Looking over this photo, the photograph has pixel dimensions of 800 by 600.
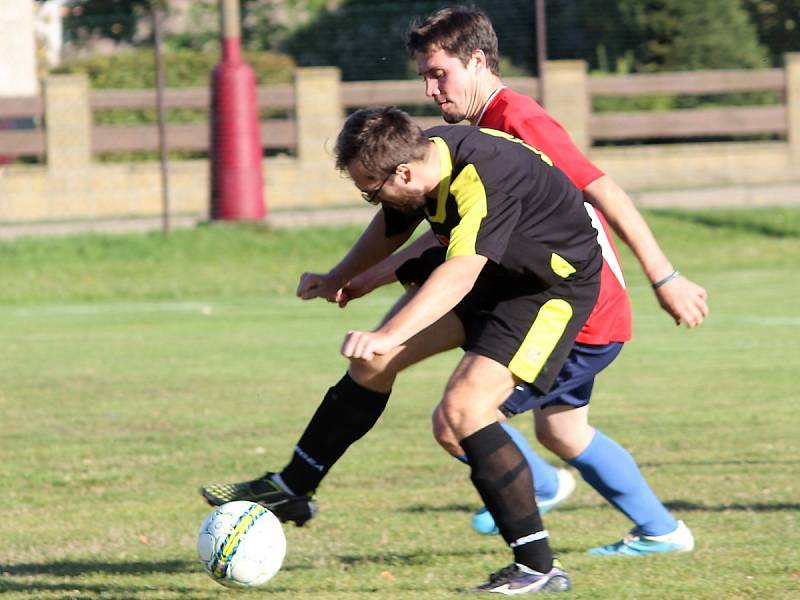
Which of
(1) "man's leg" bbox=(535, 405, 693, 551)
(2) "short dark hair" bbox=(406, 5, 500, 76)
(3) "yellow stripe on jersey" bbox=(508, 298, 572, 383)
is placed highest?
(2) "short dark hair" bbox=(406, 5, 500, 76)

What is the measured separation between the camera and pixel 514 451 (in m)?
4.99

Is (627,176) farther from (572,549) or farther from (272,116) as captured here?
(572,549)

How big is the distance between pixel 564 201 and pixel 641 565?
147cm

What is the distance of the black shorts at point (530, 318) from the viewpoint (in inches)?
195

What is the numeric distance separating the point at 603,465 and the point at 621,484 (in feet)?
0.34

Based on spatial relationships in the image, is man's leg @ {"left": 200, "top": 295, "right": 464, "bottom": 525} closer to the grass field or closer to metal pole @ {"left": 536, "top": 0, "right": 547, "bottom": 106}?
the grass field

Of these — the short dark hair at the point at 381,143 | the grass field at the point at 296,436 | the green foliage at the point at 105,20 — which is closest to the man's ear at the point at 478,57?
the short dark hair at the point at 381,143

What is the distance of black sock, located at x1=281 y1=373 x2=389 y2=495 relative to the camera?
5.37 m

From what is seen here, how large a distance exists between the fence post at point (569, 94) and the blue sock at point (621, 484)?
19.0 metres

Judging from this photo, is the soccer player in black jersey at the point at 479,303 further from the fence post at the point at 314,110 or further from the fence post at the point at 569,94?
the fence post at the point at 569,94

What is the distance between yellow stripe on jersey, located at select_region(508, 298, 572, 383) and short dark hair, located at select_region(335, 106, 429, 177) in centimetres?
71

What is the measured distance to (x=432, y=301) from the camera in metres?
4.63

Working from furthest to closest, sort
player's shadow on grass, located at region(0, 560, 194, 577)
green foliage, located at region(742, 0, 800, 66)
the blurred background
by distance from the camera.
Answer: green foliage, located at region(742, 0, 800, 66) → the blurred background → player's shadow on grass, located at region(0, 560, 194, 577)

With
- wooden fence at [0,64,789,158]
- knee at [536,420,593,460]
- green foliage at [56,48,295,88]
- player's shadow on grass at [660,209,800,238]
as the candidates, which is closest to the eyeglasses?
knee at [536,420,593,460]
